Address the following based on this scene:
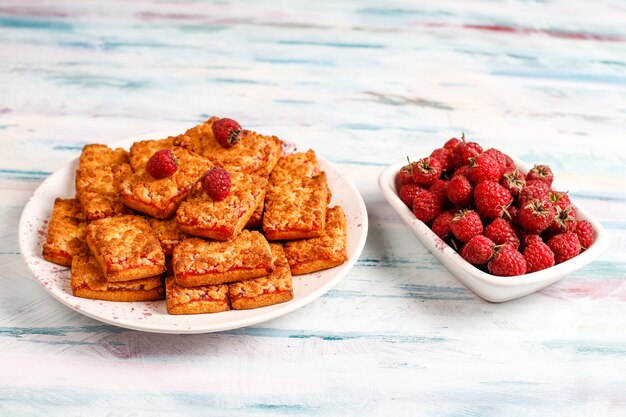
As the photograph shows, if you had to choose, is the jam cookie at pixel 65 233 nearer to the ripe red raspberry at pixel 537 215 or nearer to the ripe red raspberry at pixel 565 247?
the ripe red raspberry at pixel 537 215

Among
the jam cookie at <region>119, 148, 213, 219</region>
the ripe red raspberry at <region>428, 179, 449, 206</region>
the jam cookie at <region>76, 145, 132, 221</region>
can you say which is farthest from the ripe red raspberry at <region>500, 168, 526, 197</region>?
the jam cookie at <region>76, 145, 132, 221</region>

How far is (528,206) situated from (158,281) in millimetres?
1322

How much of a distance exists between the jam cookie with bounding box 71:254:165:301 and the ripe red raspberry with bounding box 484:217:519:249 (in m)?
1.18

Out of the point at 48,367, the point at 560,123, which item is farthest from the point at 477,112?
the point at 48,367

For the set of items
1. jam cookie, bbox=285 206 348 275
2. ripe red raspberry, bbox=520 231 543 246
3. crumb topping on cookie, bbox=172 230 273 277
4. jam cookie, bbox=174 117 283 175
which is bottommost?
jam cookie, bbox=285 206 348 275

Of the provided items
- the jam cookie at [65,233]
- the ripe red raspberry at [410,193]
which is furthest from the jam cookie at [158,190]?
the ripe red raspberry at [410,193]

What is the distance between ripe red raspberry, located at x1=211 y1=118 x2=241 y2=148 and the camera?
3012mm

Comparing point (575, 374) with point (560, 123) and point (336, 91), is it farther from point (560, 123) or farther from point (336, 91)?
point (336, 91)

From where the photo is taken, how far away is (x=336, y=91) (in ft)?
14.1

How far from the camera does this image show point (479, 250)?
2.60m

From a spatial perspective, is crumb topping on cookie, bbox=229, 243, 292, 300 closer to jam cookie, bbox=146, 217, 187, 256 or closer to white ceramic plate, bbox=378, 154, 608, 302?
jam cookie, bbox=146, 217, 187, 256

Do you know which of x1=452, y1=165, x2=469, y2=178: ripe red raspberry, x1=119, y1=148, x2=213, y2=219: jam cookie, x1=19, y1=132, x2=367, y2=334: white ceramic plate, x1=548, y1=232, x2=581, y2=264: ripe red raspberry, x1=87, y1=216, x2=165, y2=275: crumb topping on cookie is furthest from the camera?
x1=452, y1=165, x2=469, y2=178: ripe red raspberry

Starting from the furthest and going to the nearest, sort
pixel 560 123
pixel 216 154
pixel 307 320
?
pixel 560 123 < pixel 216 154 < pixel 307 320

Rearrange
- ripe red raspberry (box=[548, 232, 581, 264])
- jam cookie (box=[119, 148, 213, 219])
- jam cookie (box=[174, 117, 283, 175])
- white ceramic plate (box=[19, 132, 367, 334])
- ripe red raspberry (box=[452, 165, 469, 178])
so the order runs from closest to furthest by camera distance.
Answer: white ceramic plate (box=[19, 132, 367, 334])
ripe red raspberry (box=[548, 232, 581, 264])
jam cookie (box=[119, 148, 213, 219])
ripe red raspberry (box=[452, 165, 469, 178])
jam cookie (box=[174, 117, 283, 175])
